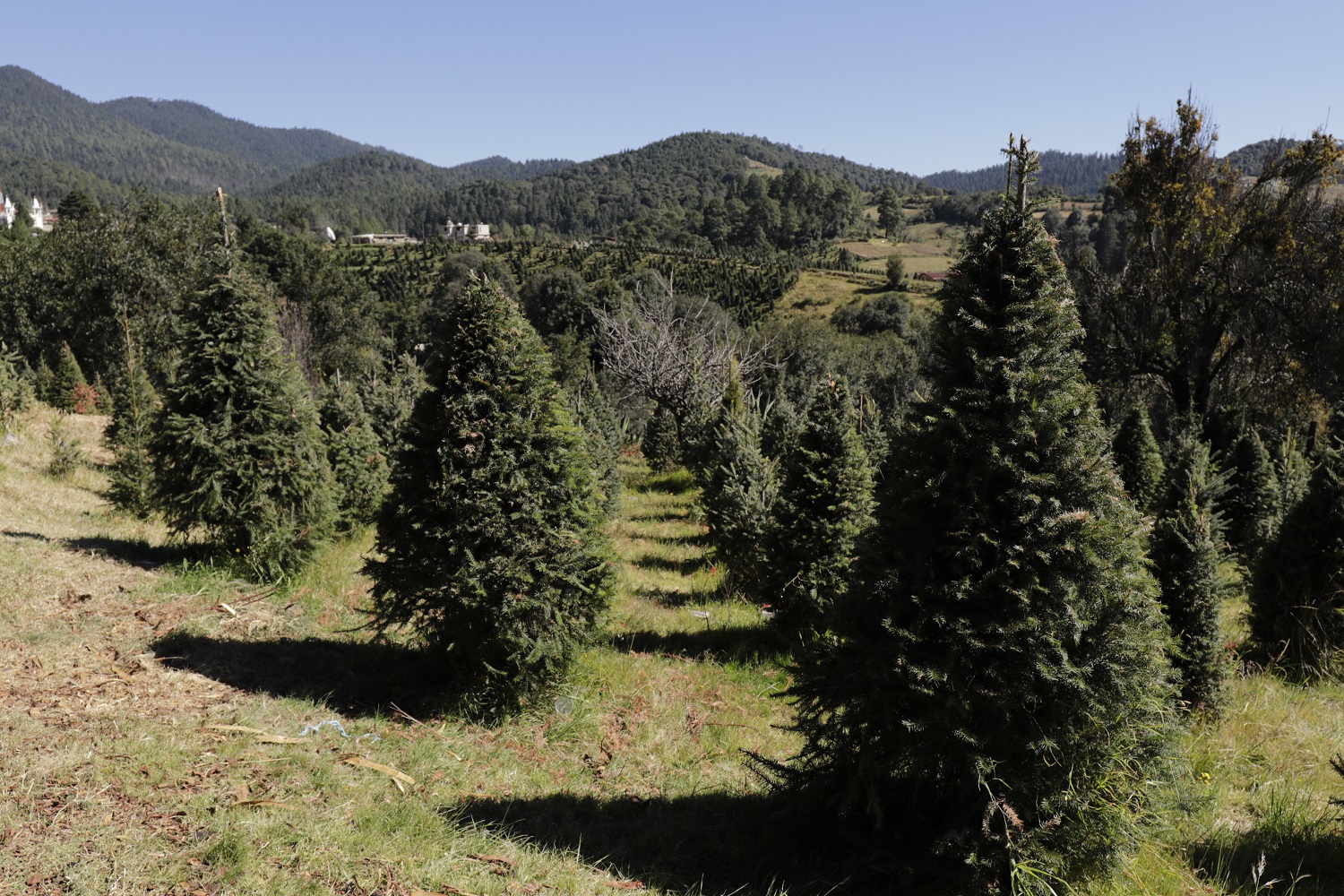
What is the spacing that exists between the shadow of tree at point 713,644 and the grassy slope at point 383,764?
0.07 metres

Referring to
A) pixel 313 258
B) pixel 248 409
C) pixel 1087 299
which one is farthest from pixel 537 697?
pixel 313 258

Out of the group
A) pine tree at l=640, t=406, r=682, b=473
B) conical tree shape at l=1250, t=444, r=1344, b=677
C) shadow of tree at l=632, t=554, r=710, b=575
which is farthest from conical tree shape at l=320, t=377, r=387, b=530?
pine tree at l=640, t=406, r=682, b=473

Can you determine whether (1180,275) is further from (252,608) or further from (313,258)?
(313,258)

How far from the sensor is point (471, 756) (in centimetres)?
520

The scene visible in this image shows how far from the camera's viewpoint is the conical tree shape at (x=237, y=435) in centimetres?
820

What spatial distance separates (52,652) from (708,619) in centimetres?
675

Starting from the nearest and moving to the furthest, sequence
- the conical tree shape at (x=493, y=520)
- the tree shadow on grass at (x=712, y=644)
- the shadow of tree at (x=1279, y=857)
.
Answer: the shadow of tree at (x=1279, y=857) < the conical tree shape at (x=493, y=520) < the tree shadow on grass at (x=712, y=644)

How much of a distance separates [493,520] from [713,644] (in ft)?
13.6

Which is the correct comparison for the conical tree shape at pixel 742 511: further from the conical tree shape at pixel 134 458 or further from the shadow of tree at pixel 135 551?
the conical tree shape at pixel 134 458

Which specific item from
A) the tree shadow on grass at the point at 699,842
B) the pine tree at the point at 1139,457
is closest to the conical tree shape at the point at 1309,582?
the pine tree at the point at 1139,457

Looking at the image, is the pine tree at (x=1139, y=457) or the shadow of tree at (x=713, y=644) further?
the pine tree at (x=1139, y=457)

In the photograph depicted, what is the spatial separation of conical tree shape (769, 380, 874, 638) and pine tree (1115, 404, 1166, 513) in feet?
29.8

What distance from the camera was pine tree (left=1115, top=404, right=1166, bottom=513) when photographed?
14.5 m

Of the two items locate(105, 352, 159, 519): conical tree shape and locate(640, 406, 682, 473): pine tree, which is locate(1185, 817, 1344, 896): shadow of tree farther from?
locate(640, 406, 682, 473): pine tree
